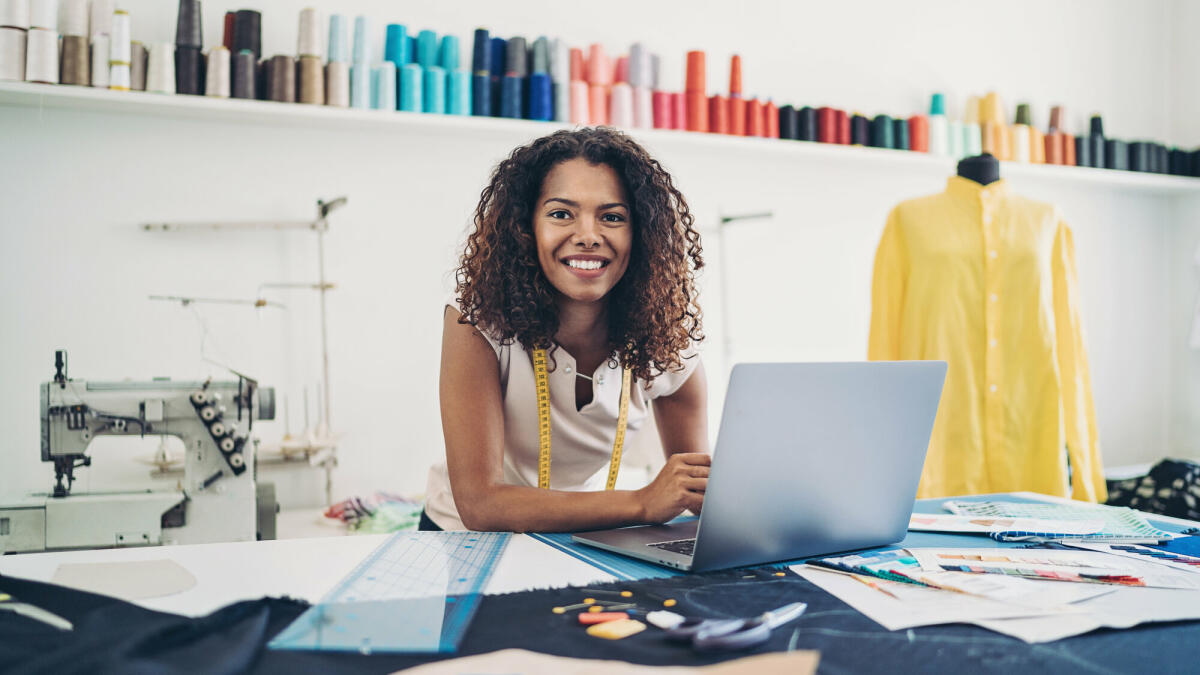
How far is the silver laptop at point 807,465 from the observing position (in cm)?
102

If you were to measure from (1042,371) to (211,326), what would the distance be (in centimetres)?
266

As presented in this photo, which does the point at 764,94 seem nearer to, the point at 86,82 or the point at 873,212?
the point at 873,212

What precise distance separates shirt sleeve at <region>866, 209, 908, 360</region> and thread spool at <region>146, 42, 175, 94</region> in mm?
2256

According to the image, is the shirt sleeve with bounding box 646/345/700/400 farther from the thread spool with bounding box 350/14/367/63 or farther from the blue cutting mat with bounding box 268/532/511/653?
the thread spool with bounding box 350/14/367/63

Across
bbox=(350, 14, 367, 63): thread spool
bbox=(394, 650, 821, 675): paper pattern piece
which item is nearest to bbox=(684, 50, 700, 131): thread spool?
bbox=(350, 14, 367, 63): thread spool

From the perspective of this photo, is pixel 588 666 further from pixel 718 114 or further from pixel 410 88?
pixel 718 114

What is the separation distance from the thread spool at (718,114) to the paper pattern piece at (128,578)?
8.87 feet

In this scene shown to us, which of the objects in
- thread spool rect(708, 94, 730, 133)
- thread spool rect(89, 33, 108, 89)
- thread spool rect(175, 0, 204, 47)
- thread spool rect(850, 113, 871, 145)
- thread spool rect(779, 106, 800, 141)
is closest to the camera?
thread spool rect(89, 33, 108, 89)

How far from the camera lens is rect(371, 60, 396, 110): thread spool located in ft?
9.49

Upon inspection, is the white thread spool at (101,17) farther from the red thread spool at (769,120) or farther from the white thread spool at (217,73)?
the red thread spool at (769,120)

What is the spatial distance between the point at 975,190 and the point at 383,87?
1916mm

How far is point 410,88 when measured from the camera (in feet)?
9.61

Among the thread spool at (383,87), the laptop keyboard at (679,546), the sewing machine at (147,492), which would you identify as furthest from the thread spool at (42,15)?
the laptop keyboard at (679,546)

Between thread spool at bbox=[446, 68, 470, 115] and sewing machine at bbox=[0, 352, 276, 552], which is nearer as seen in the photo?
sewing machine at bbox=[0, 352, 276, 552]
